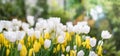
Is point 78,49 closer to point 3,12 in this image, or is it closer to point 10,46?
point 10,46

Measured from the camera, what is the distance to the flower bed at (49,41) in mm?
2519

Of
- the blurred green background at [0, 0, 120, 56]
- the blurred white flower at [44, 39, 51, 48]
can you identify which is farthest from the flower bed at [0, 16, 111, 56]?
the blurred green background at [0, 0, 120, 56]

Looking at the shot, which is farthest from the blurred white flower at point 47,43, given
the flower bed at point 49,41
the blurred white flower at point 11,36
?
the blurred white flower at point 11,36

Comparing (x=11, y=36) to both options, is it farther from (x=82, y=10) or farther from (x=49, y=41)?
(x=82, y=10)

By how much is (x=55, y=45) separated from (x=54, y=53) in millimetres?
65

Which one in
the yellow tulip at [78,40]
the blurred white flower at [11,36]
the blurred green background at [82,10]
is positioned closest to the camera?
the blurred white flower at [11,36]

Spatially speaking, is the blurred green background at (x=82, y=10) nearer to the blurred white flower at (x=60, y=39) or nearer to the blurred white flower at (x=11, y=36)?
the blurred white flower at (x=60, y=39)

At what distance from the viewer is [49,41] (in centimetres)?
254

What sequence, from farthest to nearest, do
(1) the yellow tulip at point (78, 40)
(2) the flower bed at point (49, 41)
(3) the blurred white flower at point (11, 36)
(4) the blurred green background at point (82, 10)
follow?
(4) the blurred green background at point (82, 10) → (1) the yellow tulip at point (78, 40) → (2) the flower bed at point (49, 41) → (3) the blurred white flower at point (11, 36)

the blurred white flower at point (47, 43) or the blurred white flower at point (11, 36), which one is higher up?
the blurred white flower at point (11, 36)

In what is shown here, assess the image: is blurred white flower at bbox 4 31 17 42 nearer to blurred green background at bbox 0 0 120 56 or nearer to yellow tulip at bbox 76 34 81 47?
yellow tulip at bbox 76 34 81 47

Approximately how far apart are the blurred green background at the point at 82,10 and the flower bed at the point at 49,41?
162cm

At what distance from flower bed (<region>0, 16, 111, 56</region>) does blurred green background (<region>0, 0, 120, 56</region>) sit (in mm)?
1625

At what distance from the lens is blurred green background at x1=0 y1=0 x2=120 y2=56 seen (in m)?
5.62
